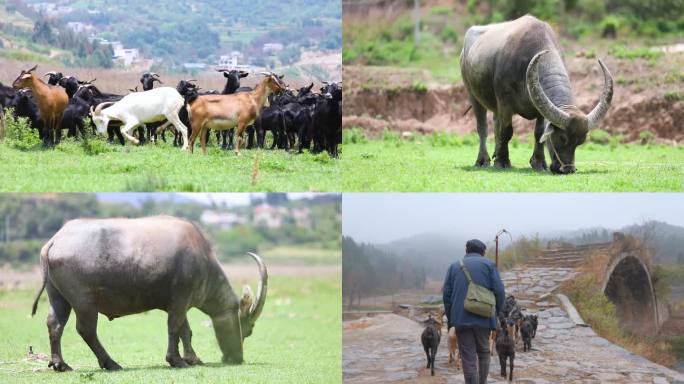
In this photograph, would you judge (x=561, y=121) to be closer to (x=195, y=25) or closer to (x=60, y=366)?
(x=195, y=25)

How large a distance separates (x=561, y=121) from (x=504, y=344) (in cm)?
349

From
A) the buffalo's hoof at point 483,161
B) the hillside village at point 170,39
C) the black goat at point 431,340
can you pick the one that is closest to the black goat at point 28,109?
the hillside village at point 170,39

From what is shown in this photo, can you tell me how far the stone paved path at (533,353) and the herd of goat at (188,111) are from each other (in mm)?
3748

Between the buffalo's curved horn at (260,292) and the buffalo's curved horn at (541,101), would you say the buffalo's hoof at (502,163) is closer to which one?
the buffalo's curved horn at (541,101)

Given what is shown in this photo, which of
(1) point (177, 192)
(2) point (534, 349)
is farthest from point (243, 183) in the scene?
(2) point (534, 349)

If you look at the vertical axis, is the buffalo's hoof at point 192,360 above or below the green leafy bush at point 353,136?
below

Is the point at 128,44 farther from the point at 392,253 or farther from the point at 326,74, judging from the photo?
the point at 392,253

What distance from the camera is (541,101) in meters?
16.2

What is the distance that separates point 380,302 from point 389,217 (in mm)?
1068

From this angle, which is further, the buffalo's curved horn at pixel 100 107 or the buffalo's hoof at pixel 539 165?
the buffalo's curved horn at pixel 100 107

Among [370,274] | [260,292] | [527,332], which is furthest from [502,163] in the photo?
[260,292]

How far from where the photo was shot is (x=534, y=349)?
14.7 metres

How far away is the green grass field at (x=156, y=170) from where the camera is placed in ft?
50.8

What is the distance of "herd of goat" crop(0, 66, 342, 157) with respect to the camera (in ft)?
56.2
